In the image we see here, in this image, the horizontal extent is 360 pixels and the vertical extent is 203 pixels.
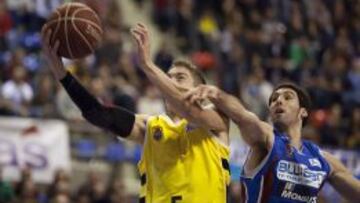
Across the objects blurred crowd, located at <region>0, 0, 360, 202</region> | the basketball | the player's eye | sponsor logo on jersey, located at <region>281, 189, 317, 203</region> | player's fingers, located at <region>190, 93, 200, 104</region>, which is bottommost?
sponsor logo on jersey, located at <region>281, 189, 317, 203</region>

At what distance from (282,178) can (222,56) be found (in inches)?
505

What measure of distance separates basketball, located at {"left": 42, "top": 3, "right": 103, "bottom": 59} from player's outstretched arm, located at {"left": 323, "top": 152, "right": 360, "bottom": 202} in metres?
1.97

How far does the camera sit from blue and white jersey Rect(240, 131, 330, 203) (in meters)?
8.16

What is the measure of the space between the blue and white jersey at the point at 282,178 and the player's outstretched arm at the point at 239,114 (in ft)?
0.42

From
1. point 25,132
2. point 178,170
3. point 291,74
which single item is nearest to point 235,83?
point 291,74

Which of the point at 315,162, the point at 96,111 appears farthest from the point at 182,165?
the point at 315,162

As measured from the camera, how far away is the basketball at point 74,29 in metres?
8.25

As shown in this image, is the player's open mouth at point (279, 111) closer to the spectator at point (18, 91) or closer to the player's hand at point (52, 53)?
the player's hand at point (52, 53)

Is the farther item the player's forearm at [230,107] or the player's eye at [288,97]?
the player's eye at [288,97]

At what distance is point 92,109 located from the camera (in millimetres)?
8344

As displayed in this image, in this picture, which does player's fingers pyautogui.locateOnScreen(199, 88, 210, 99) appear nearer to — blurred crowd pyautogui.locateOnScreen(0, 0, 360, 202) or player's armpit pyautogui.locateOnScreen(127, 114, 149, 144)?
player's armpit pyautogui.locateOnScreen(127, 114, 149, 144)

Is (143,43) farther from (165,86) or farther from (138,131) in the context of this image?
(138,131)

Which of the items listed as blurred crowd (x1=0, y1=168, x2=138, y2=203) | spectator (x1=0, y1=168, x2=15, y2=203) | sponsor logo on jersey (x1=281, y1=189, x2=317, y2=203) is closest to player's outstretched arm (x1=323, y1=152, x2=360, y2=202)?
sponsor logo on jersey (x1=281, y1=189, x2=317, y2=203)

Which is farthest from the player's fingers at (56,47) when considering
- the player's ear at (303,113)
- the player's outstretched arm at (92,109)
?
the player's ear at (303,113)
